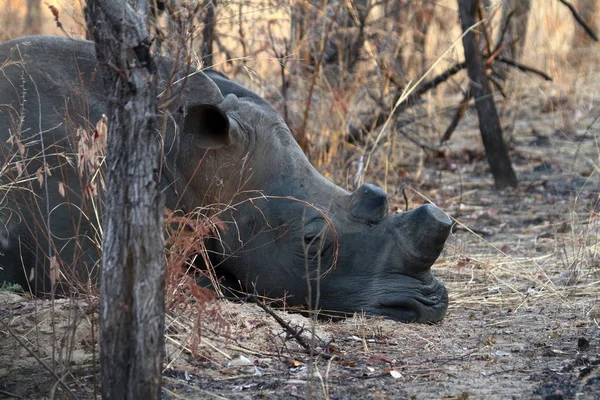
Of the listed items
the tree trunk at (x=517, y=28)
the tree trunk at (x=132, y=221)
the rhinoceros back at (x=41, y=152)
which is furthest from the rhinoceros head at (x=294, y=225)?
the tree trunk at (x=517, y=28)

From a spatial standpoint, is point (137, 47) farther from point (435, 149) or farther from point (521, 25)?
point (521, 25)

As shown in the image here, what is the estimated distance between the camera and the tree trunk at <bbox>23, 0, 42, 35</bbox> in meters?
11.2

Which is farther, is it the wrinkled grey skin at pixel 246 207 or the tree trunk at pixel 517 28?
the tree trunk at pixel 517 28

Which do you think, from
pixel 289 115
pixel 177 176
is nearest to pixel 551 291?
pixel 177 176

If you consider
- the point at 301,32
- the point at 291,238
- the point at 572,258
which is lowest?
the point at 572,258

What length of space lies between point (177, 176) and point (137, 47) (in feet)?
7.53

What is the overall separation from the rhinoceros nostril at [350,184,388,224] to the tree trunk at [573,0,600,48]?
10.8m

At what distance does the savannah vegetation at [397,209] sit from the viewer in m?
3.73

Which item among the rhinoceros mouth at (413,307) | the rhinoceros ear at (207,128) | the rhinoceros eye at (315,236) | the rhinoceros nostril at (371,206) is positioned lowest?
the rhinoceros mouth at (413,307)

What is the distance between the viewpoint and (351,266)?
4.95m

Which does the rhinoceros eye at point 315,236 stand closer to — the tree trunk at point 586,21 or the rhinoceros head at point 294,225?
the rhinoceros head at point 294,225

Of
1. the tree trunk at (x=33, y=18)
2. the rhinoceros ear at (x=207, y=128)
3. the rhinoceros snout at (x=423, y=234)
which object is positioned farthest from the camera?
the tree trunk at (x=33, y=18)

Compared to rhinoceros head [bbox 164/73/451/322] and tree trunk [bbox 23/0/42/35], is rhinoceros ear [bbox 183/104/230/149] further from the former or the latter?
Result: tree trunk [bbox 23/0/42/35]

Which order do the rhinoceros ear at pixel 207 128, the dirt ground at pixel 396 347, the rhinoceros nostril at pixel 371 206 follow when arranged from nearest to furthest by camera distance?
1. the dirt ground at pixel 396 347
2. the rhinoceros nostril at pixel 371 206
3. the rhinoceros ear at pixel 207 128
